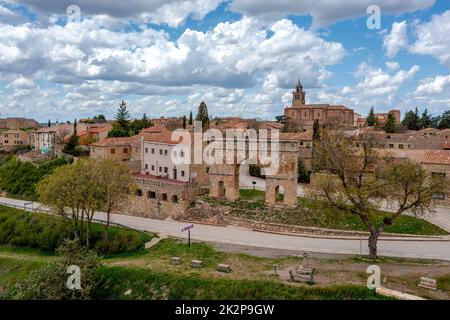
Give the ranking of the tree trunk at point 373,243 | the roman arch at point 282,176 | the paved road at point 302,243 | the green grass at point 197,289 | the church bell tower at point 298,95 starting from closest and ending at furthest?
the green grass at point 197,289 < the tree trunk at point 373,243 < the paved road at point 302,243 < the roman arch at point 282,176 < the church bell tower at point 298,95

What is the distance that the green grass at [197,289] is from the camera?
18.3 metres

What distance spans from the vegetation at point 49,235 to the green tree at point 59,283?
8.16 meters

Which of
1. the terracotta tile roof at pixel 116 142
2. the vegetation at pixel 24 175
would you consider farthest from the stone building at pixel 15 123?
the terracotta tile roof at pixel 116 142

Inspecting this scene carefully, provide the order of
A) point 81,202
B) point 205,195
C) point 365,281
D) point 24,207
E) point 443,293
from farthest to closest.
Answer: point 24,207 → point 205,195 → point 81,202 → point 365,281 → point 443,293

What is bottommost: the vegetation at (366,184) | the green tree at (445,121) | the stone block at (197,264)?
the stone block at (197,264)

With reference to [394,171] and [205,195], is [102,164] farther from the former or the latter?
[394,171]

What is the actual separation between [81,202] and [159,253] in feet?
27.1

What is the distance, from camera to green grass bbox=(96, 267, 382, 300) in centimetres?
1828

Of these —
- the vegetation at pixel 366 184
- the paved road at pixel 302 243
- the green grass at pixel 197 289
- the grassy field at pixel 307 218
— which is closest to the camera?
the green grass at pixel 197 289

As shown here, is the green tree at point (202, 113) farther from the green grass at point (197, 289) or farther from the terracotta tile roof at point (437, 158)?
the green grass at point (197, 289)

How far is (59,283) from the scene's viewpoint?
20641 millimetres

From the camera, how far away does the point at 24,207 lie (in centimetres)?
4262
